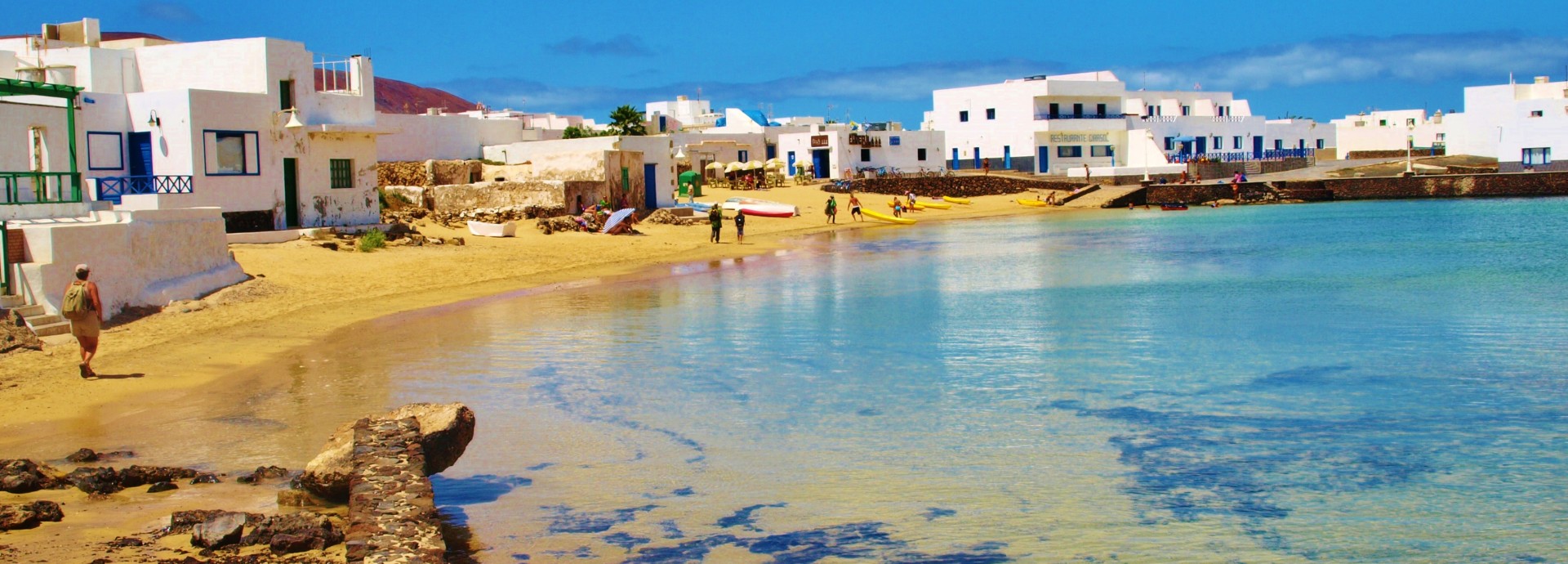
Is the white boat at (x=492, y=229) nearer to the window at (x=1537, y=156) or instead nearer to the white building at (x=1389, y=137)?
the window at (x=1537, y=156)

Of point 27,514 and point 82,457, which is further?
point 82,457

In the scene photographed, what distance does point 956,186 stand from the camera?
6184cm

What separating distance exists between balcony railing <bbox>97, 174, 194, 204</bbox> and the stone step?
777 cm

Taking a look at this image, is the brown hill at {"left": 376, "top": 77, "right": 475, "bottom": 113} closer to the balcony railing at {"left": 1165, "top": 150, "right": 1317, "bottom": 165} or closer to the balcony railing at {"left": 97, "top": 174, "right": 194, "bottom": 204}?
the balcony railing at {"left": 1165, "top": 150, "right": 1317, "bottom": 165}

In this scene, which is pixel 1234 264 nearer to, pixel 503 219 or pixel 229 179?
pixel 503 219

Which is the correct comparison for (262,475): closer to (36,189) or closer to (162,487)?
(162,487)

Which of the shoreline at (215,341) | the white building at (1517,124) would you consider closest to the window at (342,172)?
the shoreline at (215,341)

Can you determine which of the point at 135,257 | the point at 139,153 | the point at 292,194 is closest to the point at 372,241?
the point at 292,194

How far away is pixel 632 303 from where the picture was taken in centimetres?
2277

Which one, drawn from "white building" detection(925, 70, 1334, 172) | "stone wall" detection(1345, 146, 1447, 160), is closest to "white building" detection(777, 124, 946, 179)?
"white building" detection(925, 70, 1334, 172)

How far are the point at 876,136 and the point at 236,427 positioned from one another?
57.4 metres

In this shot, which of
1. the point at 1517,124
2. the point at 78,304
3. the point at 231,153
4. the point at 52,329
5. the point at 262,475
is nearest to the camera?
the point at 262,475

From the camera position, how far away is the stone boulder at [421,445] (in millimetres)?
8422

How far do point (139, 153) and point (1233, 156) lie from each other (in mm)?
65943
